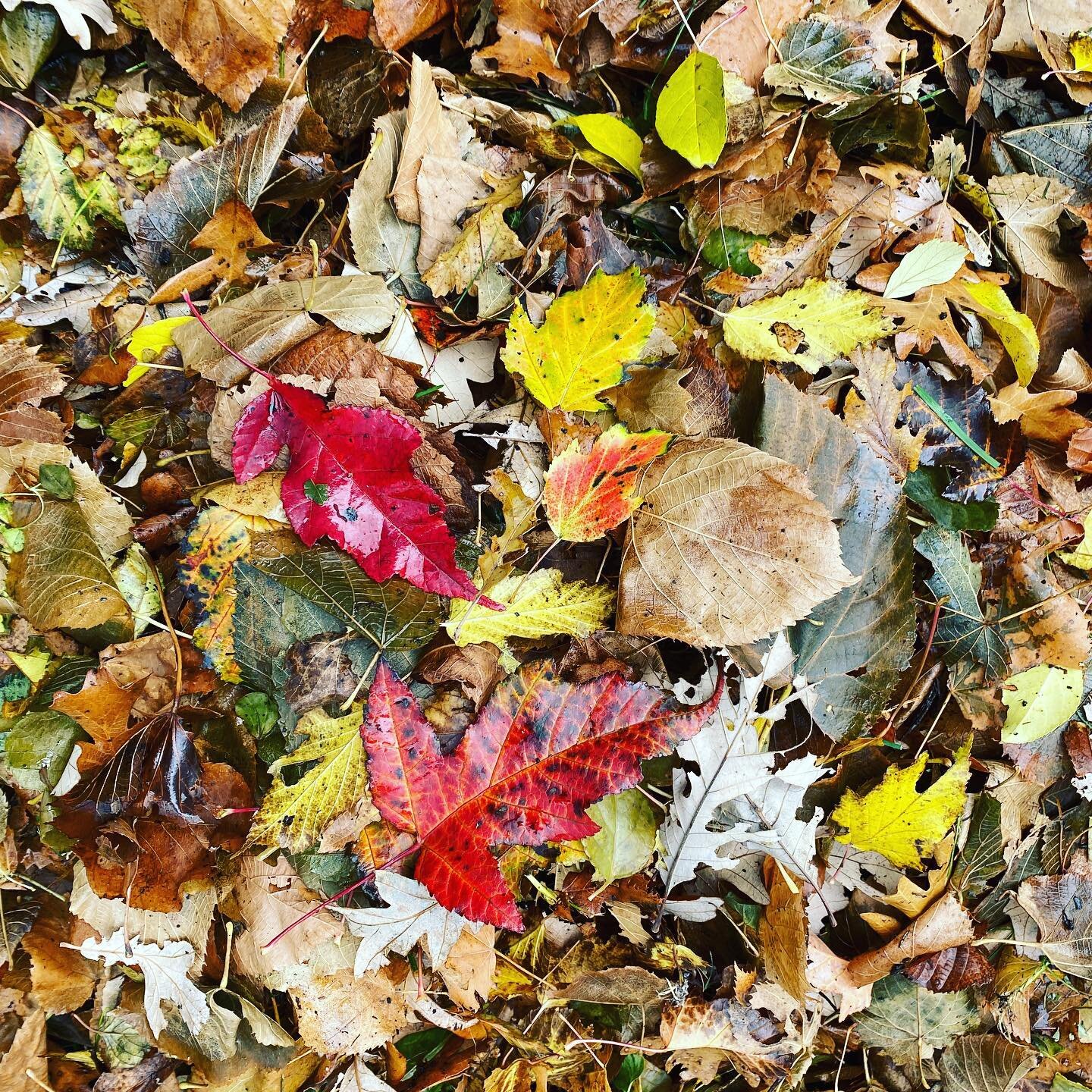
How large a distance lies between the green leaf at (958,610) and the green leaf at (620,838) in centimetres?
75

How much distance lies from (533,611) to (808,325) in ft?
2.79

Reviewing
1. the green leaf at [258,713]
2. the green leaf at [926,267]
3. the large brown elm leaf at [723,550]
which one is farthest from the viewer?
the green leaf at [926,267]

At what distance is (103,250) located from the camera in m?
1.72

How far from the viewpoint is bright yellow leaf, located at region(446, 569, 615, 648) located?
152 cm

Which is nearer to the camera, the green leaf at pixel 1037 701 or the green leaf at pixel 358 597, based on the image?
the green leaf at pixel 358 597

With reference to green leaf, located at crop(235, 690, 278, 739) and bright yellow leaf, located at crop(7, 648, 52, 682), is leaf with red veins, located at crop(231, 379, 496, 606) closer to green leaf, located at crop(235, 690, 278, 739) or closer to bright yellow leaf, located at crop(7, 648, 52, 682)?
green leaf, located at crop(235, 690, 278, 739)

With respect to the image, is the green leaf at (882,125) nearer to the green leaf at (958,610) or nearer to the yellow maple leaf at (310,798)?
the green leaf at (958,610)

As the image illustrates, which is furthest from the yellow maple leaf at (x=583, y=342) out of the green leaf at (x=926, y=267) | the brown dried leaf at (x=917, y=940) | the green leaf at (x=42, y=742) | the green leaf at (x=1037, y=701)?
the brown dried leaf at (x=917, y=940)

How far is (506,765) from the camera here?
151cm

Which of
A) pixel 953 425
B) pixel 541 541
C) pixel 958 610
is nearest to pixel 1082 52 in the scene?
pixel 953 425

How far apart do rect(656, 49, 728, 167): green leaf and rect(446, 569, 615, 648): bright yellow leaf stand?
2.98ft

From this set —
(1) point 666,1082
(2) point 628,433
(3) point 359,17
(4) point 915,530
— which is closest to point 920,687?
(4) point 915,530

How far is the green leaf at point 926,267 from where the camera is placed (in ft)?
5.54

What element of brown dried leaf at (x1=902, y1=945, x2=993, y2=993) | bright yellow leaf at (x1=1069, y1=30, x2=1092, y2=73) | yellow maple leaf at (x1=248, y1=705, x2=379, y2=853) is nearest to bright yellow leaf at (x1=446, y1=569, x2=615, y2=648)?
yellow maple leaf at (x1=248, y1=705, x2=379, y2=853)
